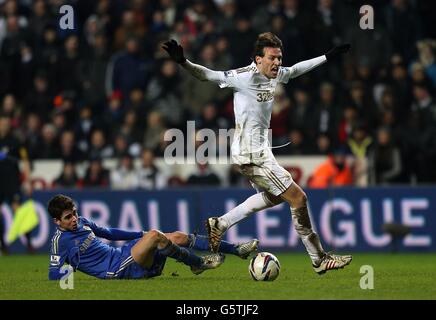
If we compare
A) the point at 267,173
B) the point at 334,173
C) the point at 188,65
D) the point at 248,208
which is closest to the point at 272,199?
the point at 248,208

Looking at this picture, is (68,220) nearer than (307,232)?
Yes

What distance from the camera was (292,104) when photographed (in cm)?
1805

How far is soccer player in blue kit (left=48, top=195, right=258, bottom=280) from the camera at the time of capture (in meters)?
10.3

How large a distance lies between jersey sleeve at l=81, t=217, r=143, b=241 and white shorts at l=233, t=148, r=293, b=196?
1.20 metres

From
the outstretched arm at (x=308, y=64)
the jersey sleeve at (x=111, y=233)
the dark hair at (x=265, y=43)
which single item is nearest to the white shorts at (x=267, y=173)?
the outstretched arm at (x=308, y=64)

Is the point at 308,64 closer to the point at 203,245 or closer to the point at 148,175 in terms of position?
the point at 203,245

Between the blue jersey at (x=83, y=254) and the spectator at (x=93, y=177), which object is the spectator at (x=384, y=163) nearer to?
the spectator at (x=93, y=177)


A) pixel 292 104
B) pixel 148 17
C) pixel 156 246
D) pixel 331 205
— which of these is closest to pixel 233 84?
pixel 156 246

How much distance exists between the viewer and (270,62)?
10.8 meters

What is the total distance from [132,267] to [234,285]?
0.93 meters

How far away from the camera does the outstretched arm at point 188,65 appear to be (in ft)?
32.9

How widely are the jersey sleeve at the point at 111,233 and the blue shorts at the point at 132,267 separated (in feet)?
0.74

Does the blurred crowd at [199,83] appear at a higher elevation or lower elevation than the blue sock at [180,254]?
higher

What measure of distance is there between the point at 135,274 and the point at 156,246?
433mm
